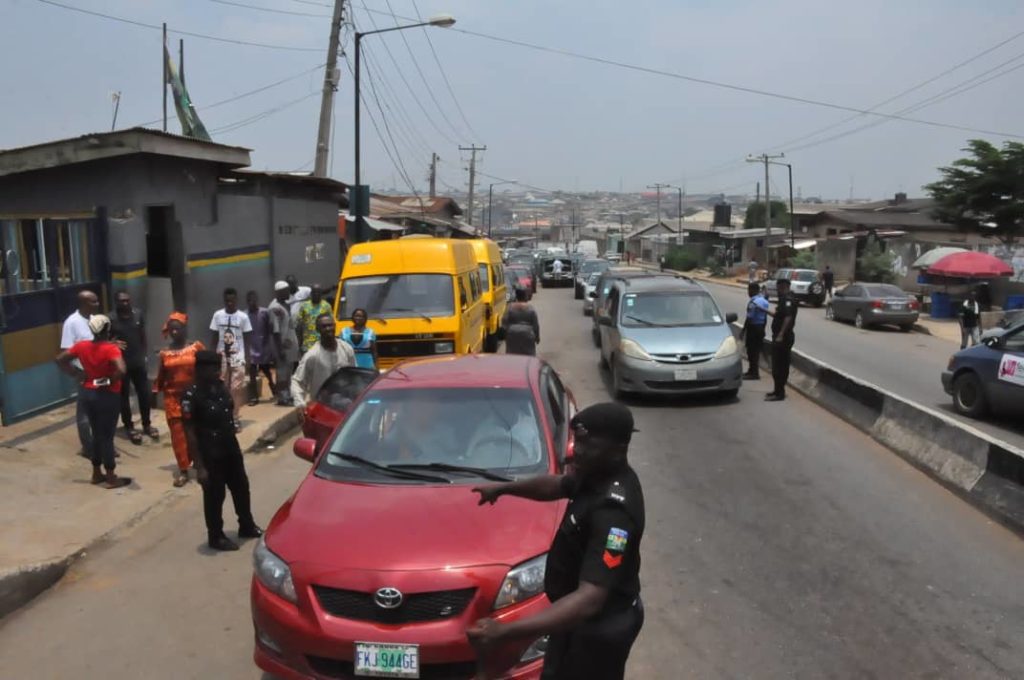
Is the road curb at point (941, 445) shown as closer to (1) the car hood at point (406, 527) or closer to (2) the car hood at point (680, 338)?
(2) the car hood at point (680, 338)

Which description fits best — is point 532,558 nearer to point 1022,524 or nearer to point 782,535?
point 782,535

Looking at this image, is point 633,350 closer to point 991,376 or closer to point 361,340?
point 361,340

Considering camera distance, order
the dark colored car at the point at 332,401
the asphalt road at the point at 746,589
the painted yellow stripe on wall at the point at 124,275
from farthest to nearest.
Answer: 1. the painted yellow stripe on wall at the point at 124,275
2. the dark colored car at the point at 332,401
3. the asphalt road at the point at 746,589

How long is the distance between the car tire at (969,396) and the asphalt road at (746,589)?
3.32 meters

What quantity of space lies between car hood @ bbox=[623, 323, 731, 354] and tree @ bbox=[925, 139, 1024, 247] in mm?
26729

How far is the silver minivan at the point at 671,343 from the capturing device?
39.3ft

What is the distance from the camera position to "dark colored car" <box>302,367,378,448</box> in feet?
25.5

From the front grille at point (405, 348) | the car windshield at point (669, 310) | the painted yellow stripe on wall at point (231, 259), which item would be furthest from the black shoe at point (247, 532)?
the car windshield at point (669, 310)

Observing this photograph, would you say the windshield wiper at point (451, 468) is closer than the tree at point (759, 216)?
Yes

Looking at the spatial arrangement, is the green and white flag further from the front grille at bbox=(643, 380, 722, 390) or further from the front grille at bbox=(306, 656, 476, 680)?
the front grille at bbox=(306, 656, 476, 680)

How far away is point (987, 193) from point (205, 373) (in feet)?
116

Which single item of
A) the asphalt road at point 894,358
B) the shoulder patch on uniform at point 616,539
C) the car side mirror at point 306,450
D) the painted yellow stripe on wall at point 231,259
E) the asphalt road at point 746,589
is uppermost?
the painted yellow stripe on wall at point 231,259

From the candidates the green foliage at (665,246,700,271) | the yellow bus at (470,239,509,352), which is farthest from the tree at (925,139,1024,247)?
the green foliage at (665,246,700,271)

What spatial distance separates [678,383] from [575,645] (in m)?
9.35
